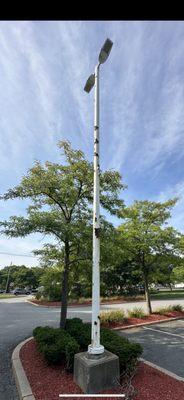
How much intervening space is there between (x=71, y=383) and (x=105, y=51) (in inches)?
A: 259

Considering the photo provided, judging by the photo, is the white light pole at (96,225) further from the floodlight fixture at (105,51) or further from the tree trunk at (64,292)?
the tree trunk at (64,292)

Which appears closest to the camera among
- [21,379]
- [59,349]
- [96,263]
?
[21,379]

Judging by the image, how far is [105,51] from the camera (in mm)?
5672

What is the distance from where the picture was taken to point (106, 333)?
6.98 metres

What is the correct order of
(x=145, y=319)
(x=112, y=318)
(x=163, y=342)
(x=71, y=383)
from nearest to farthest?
(x=71, y=383), (x=163, y=342), (x=112, y=318), (x=145, y=319)

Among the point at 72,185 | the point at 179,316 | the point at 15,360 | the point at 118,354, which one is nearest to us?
the point at 118,354

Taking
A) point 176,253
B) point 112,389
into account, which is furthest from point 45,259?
point 176,253

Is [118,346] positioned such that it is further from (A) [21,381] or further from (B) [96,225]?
(B) [96,225]

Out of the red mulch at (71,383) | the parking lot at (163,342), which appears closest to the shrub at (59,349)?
the red mulch at (71,383)

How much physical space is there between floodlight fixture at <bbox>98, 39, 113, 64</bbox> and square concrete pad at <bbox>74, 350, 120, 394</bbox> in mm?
5964

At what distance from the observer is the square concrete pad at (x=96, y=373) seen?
4553 millimetres

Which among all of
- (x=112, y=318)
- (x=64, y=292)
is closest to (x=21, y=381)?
(x=64, y=292)
